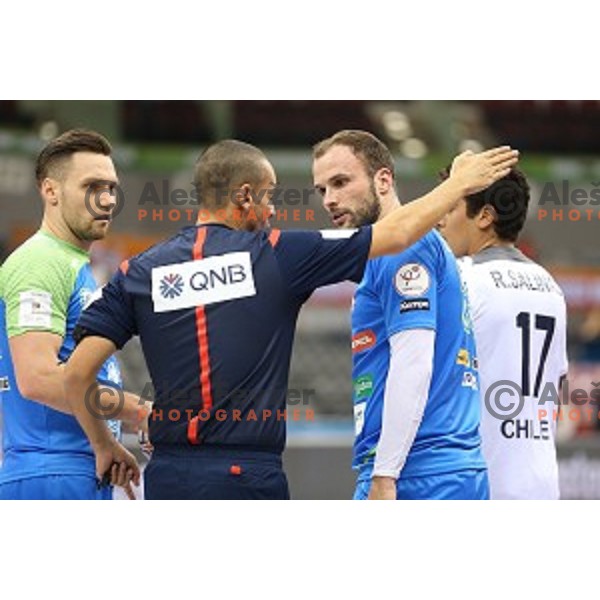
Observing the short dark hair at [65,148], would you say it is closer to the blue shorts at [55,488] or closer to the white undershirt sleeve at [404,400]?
the blue shorts at [55,488]

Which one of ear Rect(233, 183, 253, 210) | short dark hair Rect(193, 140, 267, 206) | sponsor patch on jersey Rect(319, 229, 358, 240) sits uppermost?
short dark hair Rect(193, 140, 267, 206)

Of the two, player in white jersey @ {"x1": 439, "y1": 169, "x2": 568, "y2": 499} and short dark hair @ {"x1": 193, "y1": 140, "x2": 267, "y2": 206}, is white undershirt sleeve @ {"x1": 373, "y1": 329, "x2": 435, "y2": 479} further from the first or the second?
short dark hair @ {"x1": 193, "y1": 140, "x2": 267, "y2": 206}

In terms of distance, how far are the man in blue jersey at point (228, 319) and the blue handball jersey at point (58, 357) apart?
2.05ft

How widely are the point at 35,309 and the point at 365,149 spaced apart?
164 centimetres

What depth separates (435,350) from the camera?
6254 mm

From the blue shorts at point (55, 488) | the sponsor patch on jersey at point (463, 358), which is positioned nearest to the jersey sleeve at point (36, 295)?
the blue shorts at point (55, 488)

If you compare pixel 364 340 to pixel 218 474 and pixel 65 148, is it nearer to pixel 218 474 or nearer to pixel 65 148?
pixel 218 474

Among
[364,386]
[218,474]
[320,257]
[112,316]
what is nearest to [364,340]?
[364,386]

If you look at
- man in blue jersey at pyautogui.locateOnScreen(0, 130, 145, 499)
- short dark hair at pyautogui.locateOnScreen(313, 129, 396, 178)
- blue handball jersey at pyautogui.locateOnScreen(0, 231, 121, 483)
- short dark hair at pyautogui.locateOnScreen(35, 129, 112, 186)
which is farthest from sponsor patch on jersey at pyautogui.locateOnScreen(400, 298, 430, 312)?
short dark hair at pyautogui.locateOnScreen(35, 129, 112, 186)

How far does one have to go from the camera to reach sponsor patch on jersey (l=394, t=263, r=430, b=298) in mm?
6121

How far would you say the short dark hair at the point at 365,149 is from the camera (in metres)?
6.41

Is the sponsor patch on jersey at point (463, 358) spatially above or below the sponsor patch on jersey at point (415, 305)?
below

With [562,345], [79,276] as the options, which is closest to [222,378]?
[79,276]

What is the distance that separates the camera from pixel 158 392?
5.93 meters
